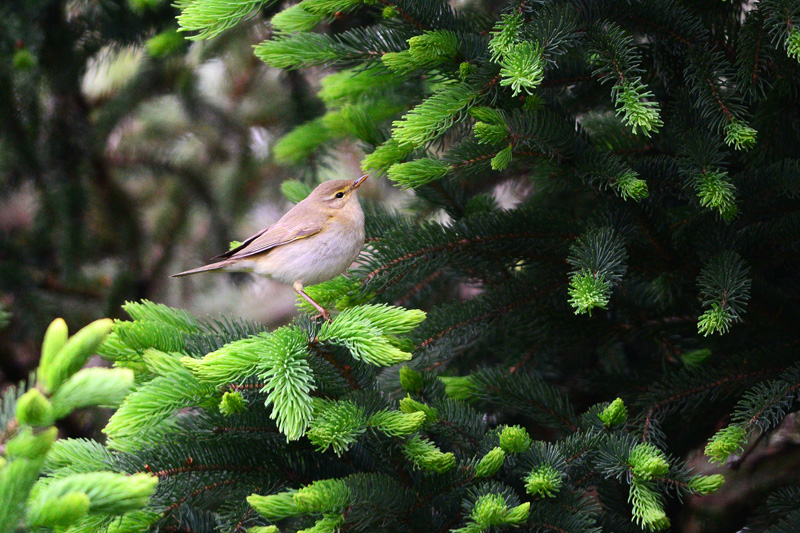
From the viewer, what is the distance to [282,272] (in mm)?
3623

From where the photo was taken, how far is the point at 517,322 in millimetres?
2824

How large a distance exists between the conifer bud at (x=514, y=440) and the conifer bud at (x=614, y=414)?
0.29 metres

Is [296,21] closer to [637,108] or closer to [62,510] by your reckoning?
[637,108]

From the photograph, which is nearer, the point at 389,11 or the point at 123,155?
the point at 389,11

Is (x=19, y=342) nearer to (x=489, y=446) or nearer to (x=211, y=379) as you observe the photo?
(x=211, y=379)

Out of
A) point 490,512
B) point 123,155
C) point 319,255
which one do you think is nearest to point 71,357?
point 490,512

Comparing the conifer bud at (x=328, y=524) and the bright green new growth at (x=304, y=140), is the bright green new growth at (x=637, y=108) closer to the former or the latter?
the conifer bud at (x=328, y=524)

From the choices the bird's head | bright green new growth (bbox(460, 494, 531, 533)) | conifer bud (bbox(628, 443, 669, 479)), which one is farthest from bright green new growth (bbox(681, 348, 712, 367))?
the bird's head

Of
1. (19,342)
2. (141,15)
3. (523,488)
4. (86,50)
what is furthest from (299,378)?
(19,342)

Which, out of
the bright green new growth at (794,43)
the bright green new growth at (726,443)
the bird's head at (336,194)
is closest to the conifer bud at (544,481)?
the bright green new growth at (726,443)

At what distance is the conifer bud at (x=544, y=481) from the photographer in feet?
6.12

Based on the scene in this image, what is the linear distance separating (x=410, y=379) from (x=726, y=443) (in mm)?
1013

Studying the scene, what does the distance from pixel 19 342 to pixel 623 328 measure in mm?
4760

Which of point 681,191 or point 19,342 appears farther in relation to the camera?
point 19,342
